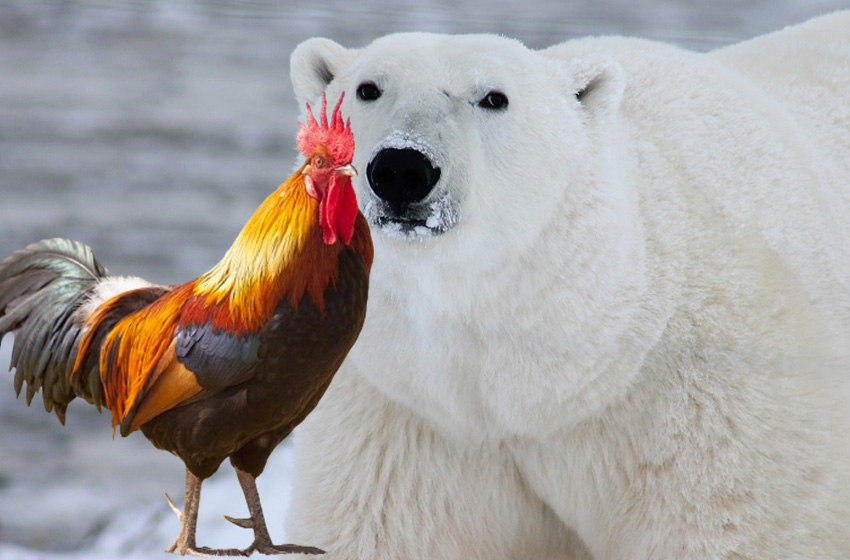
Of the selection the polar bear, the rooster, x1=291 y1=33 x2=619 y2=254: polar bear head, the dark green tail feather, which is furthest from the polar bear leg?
the rooster

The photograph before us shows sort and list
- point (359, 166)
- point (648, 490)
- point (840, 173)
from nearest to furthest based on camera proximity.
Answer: point (359, 166)
point (648, 490)
point (840, 173)

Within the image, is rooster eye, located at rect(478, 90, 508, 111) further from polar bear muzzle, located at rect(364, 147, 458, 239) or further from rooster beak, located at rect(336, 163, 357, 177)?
rooster beak, located at rect(336, 163, 357, 177)

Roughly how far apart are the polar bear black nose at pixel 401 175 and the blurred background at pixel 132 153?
337mm

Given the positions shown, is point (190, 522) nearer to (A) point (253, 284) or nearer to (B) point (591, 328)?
(A) point (253, 284)

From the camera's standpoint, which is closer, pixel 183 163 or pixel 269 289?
pixel 269 289

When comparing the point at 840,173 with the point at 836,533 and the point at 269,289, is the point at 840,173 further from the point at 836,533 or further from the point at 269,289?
the point at 269,289

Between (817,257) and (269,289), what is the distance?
0.93 m

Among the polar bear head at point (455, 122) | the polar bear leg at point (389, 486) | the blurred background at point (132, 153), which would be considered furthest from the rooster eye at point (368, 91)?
the polar bear leg at point (389, 486)

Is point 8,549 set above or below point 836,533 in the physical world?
below

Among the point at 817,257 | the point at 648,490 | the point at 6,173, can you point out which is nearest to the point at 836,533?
the point at 648,490

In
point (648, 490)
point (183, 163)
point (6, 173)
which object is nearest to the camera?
point (6, 173)

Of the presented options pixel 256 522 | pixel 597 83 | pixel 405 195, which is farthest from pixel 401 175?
pixel 597 83

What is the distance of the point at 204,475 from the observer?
1.71ft

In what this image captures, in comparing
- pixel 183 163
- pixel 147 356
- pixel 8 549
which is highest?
pixel 183 163
